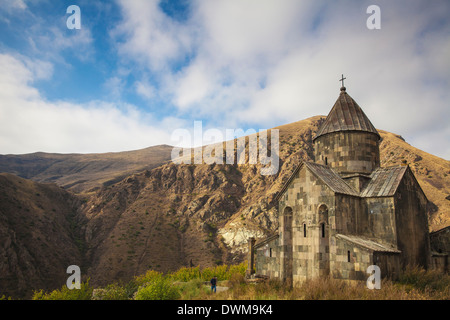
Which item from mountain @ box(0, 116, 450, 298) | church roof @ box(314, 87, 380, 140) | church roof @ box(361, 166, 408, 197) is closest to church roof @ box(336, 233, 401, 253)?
church roof @ box(361, 166, 408, 197)

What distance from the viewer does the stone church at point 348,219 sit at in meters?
14.4

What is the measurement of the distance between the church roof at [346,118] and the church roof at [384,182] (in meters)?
2.80

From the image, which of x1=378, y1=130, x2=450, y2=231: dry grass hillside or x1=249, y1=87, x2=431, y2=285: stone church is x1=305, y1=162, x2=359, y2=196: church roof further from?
x1=378, y1=130, x2=450, y2=231: dry grass hillside

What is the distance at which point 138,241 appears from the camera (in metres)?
47.2

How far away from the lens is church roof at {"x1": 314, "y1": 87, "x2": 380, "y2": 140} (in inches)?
750

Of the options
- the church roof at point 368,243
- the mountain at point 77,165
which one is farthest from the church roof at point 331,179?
the mountain at point 77,165

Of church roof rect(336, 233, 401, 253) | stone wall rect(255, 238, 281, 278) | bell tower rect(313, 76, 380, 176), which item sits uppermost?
bell tower rect(313, 76, 380, 176)

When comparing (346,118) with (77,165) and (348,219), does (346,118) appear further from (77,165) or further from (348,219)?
(77,165)

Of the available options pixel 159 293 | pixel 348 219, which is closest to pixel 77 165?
pixel 159 293

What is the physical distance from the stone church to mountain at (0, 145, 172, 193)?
228 feet

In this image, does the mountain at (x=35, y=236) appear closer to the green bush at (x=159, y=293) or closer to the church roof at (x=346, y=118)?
the green bush at (x=159, y=293)
